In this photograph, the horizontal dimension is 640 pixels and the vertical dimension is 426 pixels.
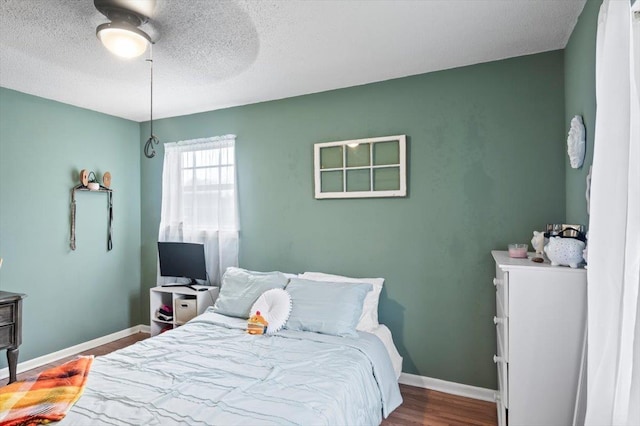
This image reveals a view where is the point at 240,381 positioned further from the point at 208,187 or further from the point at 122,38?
the point at 208,187

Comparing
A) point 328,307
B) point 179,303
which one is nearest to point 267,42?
point 328,307

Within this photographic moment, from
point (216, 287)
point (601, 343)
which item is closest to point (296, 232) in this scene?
point (216, 287)

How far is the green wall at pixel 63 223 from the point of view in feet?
10.7

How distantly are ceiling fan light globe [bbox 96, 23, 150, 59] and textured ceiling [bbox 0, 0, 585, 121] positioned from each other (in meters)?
0.13

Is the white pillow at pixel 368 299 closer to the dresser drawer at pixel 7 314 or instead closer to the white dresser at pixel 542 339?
the white dresser at pixel 542 339

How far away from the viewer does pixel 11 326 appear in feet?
9.34

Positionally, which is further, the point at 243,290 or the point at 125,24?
the point at 243,290

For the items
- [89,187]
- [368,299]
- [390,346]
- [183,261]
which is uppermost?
[89,187]

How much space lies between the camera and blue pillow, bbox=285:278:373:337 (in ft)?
8.45

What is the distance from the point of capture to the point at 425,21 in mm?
2135

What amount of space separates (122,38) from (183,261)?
7.69ft

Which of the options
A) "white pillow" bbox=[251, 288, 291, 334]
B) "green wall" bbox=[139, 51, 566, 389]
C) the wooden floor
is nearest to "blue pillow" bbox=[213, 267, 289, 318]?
"white pillow" bbox=[251, 288, 291, 334]

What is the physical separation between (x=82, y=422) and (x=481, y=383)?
2585mm

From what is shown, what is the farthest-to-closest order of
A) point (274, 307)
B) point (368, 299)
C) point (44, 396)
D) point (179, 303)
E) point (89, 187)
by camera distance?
point (89, 187), point (179, 303), point (368, 299), point (274, 307), point (44, 396)
